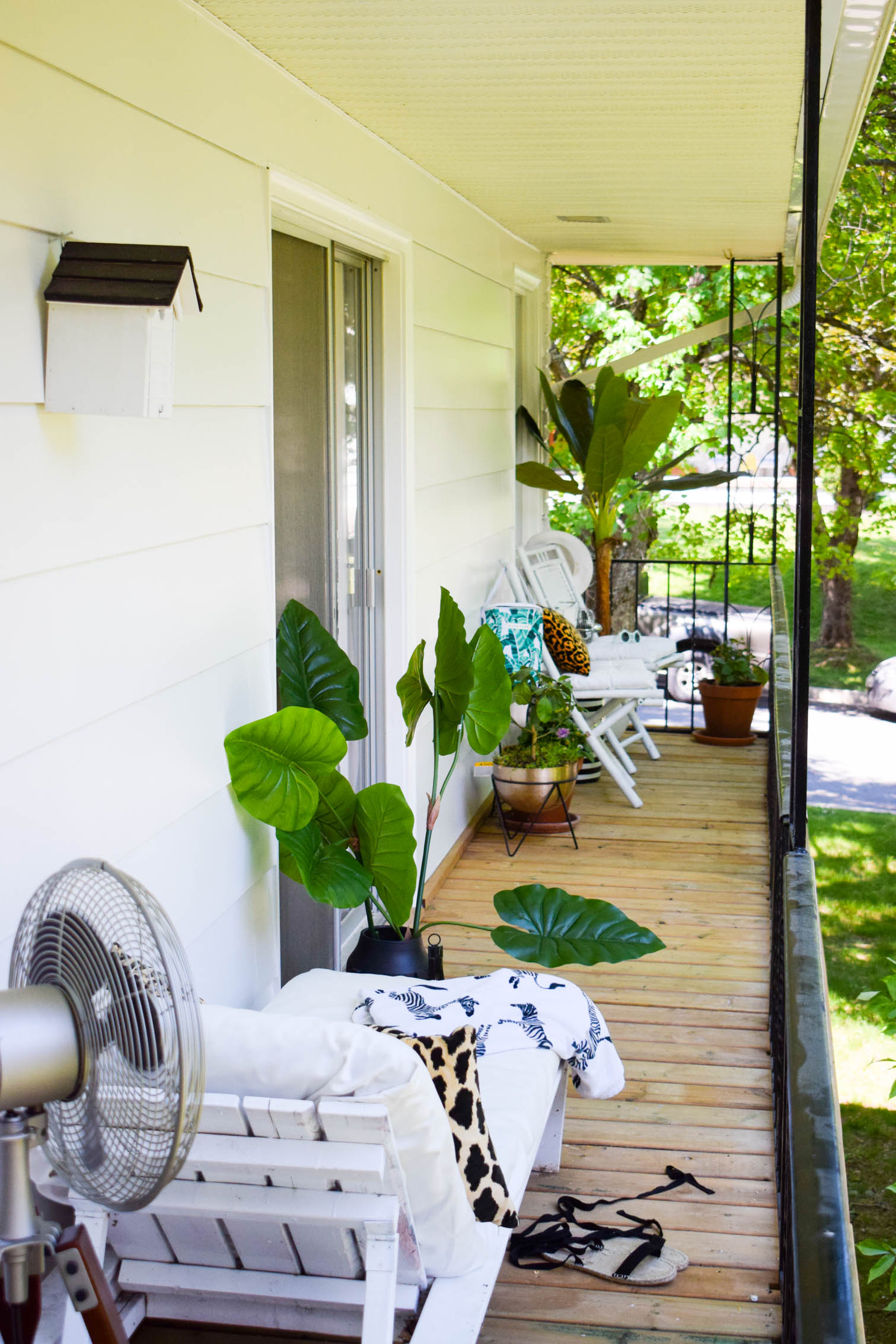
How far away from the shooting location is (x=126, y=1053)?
1.26 m

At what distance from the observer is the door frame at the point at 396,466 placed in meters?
3.88

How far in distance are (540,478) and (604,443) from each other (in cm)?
43

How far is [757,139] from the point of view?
368 centimetres

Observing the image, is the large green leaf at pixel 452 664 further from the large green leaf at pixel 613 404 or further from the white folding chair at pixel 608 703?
the large green leaf at pixel 613 404

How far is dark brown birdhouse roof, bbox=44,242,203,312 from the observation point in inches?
72.2

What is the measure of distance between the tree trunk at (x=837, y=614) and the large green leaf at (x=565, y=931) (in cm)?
993

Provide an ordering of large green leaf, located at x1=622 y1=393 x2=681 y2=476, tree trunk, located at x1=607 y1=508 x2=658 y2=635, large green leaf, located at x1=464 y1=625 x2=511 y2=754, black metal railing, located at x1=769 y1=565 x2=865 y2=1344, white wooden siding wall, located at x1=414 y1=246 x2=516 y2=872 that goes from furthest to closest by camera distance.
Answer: tree trunk, located at x1=607 y1=508 x2=658 y2=635 → large green leaf, located at x1=622 y1=393 x2=681 y2=476 → white wooden siding wall, located at x1=414 y1=246 x2=516 y2=872 → large green leaf, located at x1=464 y1=625 x2=511 y2=754 → black metal railing, located at x1=769 y1=565 x2=865 y2=1344

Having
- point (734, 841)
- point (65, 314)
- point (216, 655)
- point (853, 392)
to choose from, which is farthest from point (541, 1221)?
point (853, 392)

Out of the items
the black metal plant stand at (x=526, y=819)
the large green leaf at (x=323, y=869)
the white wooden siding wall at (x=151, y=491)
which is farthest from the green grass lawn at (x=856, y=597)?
the white wooden siding wall at (x=151, y=491)

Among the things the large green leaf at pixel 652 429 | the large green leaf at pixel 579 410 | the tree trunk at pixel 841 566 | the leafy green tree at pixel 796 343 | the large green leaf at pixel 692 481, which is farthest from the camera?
the tree trunk at pixel 841 566

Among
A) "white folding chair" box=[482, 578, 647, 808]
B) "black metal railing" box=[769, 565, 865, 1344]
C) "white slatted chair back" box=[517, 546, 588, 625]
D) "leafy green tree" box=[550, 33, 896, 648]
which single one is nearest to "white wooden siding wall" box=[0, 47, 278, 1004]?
"black metal railing" box=[769, 565, 865, 1344]

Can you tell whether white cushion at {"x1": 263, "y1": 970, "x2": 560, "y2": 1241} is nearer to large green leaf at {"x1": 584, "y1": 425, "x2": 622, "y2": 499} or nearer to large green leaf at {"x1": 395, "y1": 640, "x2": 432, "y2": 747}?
large green leaf at {"x1": 395, "y1": 640, "x2": 432, "y2": 747}

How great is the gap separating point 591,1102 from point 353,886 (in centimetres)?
82

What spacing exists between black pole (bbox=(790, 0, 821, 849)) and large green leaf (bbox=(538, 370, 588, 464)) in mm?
3804
